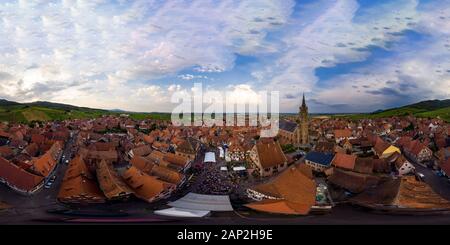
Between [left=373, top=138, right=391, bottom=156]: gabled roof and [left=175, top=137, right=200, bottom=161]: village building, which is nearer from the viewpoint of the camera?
[left=373, top=138, right=391, bottom=156]: gabled roof

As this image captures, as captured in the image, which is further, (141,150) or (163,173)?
(141,150)

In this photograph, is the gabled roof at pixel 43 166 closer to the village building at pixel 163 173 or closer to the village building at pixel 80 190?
the village building at pixel 80 190

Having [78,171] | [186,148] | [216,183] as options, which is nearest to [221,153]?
[186,148]

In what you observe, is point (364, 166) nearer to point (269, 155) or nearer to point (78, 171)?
point (269, 155)


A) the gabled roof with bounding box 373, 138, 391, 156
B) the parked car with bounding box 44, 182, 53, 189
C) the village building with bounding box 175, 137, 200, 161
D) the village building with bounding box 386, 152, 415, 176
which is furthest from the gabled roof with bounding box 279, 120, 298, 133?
the parked car with bounding box 44, 182, 53, 189

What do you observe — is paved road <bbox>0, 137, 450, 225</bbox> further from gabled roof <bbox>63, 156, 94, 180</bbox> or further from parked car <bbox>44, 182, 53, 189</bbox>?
gabled roof <bbox>63, 156, 94, 180</bbox>
